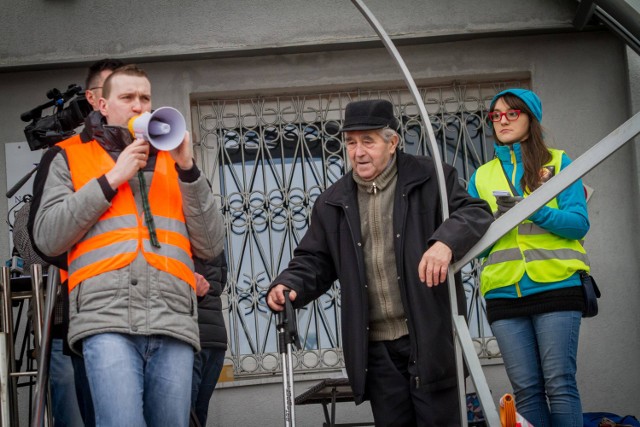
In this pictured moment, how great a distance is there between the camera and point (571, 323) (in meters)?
5.22

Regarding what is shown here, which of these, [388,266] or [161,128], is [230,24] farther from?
[161,128]

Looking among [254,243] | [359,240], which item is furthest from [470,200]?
[254,243]

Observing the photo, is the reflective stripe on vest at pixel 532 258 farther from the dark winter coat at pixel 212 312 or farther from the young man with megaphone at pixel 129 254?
the young man with megaphone at pixel 129 254

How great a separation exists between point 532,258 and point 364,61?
10.5ft

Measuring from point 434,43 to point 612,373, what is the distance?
260cm

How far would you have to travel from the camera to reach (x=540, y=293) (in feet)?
17.3

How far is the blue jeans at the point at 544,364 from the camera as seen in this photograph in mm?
5148

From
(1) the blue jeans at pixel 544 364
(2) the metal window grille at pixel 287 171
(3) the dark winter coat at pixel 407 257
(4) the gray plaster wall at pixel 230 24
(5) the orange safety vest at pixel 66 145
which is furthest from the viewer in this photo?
(4) the gray plaster wall at pixel 230 24

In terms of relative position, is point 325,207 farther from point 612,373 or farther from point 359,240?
point 612,373

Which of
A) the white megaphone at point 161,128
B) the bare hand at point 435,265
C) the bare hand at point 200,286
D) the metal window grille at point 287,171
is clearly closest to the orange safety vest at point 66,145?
the white megaphone at point 161,128

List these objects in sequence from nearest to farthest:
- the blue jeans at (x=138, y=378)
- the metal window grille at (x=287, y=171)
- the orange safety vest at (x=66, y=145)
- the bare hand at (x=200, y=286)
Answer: the blue jeans at (x=138, y=378)
the orange safety vest at (x=66, y=145)
the bare hand at (x=200, y=286)
the metal window grille at (x=287, y=171)

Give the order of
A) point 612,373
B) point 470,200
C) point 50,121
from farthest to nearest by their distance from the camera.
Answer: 1. point 612,373
2. point 50,121
3. point 470,200

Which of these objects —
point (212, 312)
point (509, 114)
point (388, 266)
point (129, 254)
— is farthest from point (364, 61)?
point (129, 254)

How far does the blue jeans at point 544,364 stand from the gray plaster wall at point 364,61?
9.04 feet
